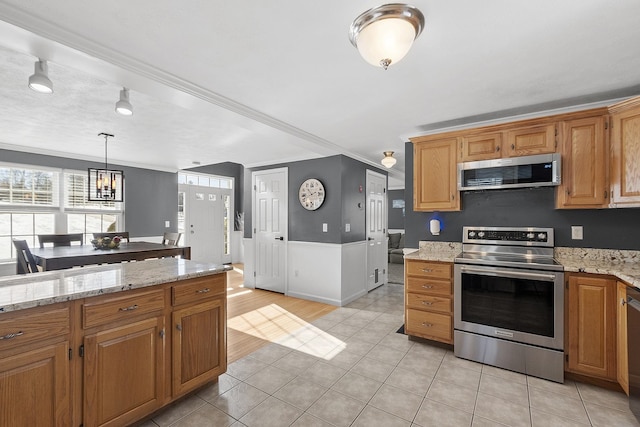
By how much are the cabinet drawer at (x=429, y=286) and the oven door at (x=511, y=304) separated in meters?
0.10

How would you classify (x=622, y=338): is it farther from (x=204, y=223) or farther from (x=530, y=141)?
(x=204, y=223)

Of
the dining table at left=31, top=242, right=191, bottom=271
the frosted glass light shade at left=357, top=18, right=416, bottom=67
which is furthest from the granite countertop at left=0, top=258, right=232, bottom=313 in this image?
the frosted glass light shade at left=357, top=18, right=416, bottom=67

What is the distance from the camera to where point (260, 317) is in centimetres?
370

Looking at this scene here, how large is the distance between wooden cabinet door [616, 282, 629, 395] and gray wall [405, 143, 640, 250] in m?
0.73

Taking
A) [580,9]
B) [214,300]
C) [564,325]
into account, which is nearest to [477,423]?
[564,325]

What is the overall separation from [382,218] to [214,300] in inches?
156

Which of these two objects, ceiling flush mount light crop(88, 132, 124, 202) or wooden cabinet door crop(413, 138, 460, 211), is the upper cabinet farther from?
ceiling flush mount light crop(88, 132, 124, 202)

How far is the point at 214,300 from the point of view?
7.00 feet

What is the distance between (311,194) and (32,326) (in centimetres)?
352

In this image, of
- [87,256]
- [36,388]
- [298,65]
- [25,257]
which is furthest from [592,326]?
[25,257]

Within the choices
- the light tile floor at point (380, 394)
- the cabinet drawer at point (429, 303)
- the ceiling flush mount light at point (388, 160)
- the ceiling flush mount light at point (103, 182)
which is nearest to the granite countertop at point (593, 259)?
the cabinet drawer at point (429, 303)

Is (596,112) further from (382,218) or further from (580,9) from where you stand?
(382,218)

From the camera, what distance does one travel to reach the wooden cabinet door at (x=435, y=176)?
303cm

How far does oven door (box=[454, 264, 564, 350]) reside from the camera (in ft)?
7.53
